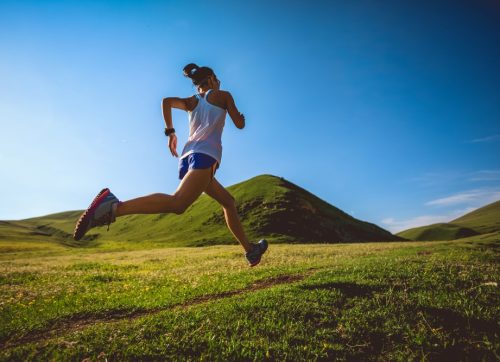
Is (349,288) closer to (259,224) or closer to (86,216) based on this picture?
(86,216)

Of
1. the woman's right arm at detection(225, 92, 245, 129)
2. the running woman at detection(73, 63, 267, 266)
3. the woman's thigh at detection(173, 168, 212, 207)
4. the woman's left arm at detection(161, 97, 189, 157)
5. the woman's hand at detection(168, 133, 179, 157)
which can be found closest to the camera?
the running woman at detection(73, 63, 267, 266)

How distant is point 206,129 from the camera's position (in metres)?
6.69

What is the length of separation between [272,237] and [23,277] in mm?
94239

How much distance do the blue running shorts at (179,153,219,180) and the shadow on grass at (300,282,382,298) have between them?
3.91m

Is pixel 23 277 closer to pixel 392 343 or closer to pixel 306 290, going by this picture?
pixel 306 290

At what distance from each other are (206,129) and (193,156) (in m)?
0.68

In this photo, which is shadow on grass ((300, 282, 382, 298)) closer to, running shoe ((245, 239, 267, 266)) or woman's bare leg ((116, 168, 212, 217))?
running shoe ((245, 239, 267, 266))

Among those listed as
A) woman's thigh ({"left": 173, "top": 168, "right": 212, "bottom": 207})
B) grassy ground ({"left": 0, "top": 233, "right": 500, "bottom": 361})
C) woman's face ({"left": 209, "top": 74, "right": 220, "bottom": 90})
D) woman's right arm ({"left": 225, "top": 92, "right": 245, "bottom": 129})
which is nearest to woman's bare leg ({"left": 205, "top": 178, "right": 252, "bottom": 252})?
woman's thigh ({"left": 173, "top": 168, "right": 212, "bottom": 207})

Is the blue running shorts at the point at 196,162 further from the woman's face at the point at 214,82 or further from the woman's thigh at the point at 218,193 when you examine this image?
the woman's face at the point at 214,82

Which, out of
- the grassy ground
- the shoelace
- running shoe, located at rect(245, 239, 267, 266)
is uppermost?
the shoelace

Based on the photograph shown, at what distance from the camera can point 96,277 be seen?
13.3m

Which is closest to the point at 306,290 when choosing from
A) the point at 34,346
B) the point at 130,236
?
the point at 34,346

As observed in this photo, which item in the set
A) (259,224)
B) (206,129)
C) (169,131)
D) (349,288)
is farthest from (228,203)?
(259,224)

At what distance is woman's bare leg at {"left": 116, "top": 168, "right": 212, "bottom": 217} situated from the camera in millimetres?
5766
